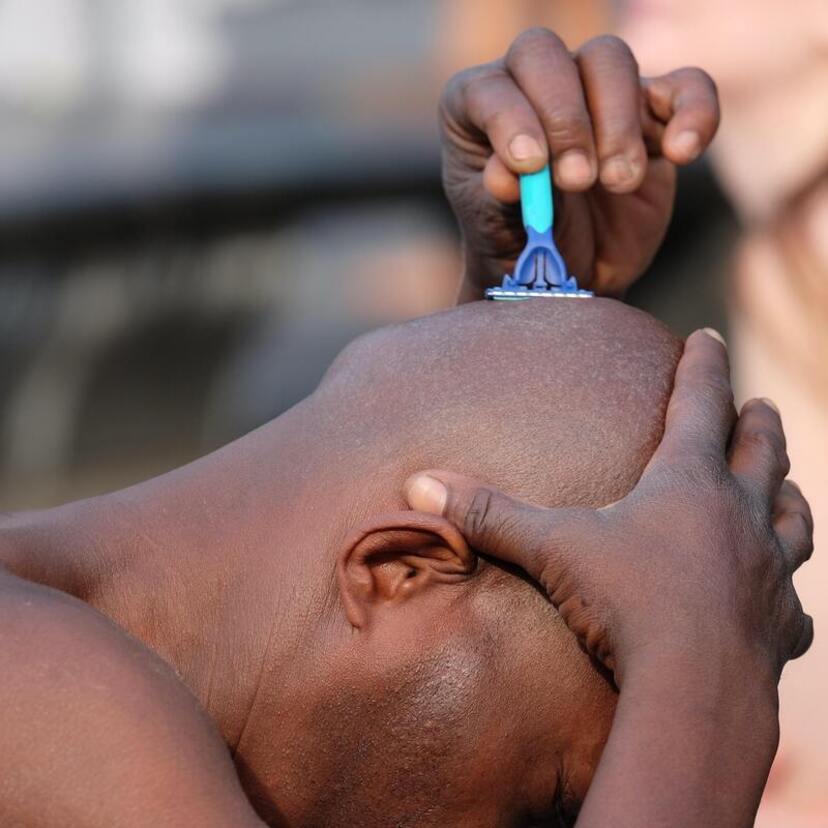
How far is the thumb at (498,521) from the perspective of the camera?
118 cm

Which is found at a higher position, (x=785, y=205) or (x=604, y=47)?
(x=604, y=47)

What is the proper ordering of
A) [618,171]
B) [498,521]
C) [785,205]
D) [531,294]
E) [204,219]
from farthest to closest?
1. [204,219]
2. [785,205]
3. [618,171]
4. [531,294]
5. [498,521]

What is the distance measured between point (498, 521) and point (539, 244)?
44 cm

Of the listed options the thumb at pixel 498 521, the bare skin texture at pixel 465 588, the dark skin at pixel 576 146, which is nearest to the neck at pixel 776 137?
the dark skin at pixel 576 146

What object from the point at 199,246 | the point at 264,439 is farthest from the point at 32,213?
the point at 264,439

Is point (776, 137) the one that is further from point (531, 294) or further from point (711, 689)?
point (711, 689)

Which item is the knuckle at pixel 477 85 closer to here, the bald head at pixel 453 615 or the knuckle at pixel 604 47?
the knuckle at pixel 604 47

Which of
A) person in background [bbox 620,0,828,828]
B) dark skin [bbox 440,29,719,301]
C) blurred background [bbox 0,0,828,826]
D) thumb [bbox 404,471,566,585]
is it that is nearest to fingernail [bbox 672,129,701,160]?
dark skin [bbox 440,29,719,301]

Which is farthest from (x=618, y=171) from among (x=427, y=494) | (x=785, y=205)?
(x=785, y=205)

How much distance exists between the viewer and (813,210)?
2.92m

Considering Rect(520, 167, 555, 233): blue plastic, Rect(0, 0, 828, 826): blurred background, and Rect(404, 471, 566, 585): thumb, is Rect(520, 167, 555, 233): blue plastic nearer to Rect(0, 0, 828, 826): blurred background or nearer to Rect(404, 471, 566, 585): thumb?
Rect(404, 471, 566, 585): thumb

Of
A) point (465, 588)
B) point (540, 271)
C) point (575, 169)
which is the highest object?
point (575, 169)

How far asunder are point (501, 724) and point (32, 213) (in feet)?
10.9

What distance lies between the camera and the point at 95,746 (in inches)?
41.5
